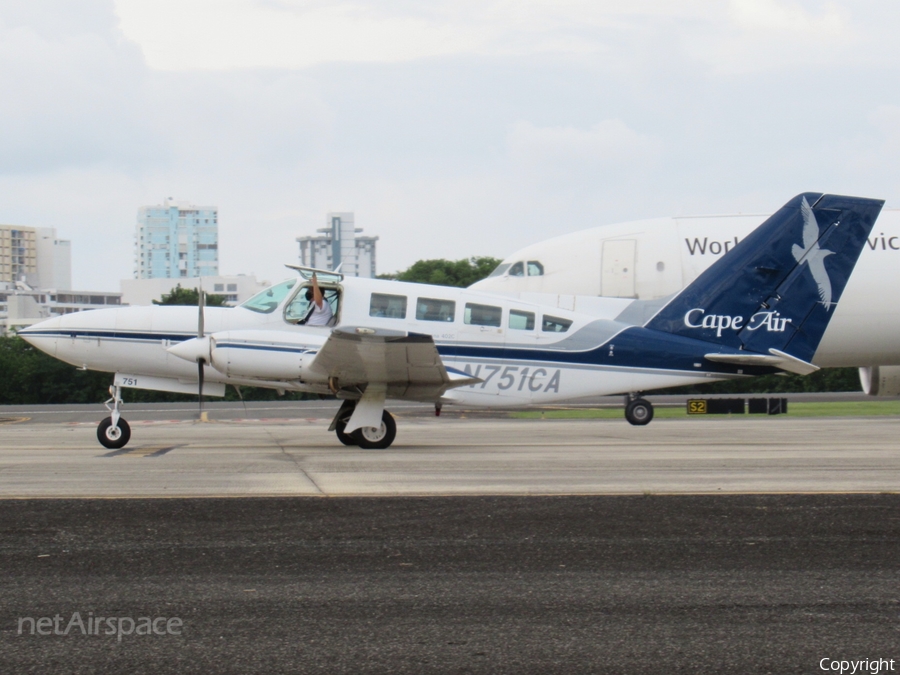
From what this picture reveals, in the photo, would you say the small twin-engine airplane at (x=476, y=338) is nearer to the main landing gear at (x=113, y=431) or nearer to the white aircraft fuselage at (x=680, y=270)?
the main landing gear at (x=113, y=431)

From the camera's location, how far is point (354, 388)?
583 inches

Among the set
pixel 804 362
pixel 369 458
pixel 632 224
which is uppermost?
pixel 632 224

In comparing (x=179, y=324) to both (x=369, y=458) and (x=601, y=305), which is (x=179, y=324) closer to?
(x=369, y=458)

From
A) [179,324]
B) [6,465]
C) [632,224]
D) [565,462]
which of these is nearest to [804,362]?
[565,462]

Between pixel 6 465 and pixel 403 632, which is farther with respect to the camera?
pixel 6 465

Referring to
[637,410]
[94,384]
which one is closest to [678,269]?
[637,410]

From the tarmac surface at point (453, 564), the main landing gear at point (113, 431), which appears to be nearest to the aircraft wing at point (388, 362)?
the tarmac surface at point (453, 564)

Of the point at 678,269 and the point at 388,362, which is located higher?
the point at 678,269

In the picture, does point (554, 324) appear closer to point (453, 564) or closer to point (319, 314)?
point (319, 314)

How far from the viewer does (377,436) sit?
14.8m

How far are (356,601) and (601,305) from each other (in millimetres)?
12413

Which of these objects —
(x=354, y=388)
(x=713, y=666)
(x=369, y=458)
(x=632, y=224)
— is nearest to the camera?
(x=713, y=666)

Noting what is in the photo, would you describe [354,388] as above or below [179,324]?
below

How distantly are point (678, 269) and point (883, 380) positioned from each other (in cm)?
656
